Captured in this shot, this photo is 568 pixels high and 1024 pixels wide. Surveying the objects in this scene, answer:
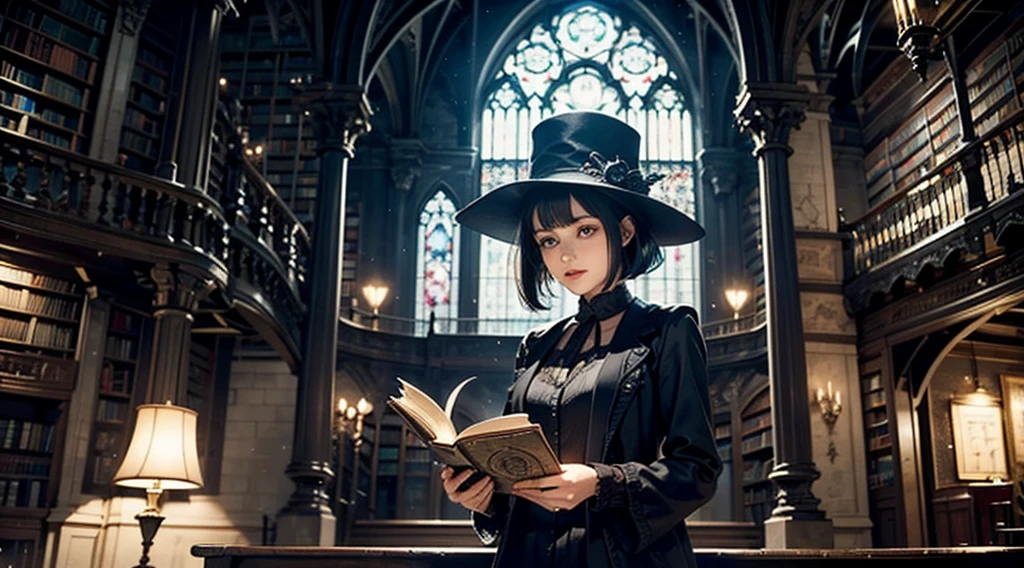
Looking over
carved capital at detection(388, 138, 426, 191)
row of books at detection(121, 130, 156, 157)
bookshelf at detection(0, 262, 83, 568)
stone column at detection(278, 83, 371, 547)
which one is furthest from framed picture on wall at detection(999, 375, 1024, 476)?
bookshelf at detection(0, 262, 83, 568)

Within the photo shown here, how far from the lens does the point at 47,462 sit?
24.7ft

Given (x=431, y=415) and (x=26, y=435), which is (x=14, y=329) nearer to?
(x=26, y=435)

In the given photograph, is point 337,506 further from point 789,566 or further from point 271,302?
point 789,566

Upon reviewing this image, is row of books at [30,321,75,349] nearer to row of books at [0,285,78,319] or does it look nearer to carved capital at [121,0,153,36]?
row of books at [0,285,78,319]

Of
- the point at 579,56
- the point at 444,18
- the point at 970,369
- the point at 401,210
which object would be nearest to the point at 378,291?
the point at 401,210

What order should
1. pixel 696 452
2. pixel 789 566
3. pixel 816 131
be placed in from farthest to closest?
pixel 816 131
pixel 789 566
pixel 696 452

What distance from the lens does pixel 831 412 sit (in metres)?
9.75

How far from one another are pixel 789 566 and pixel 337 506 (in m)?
8.21

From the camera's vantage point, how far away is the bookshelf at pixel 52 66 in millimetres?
7590

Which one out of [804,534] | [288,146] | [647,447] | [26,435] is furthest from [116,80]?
[647,447]

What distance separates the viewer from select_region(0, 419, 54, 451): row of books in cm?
738

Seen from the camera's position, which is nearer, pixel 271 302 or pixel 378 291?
pixel 271 302

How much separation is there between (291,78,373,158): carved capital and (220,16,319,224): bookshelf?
315 cm

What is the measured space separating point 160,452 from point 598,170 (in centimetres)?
367
